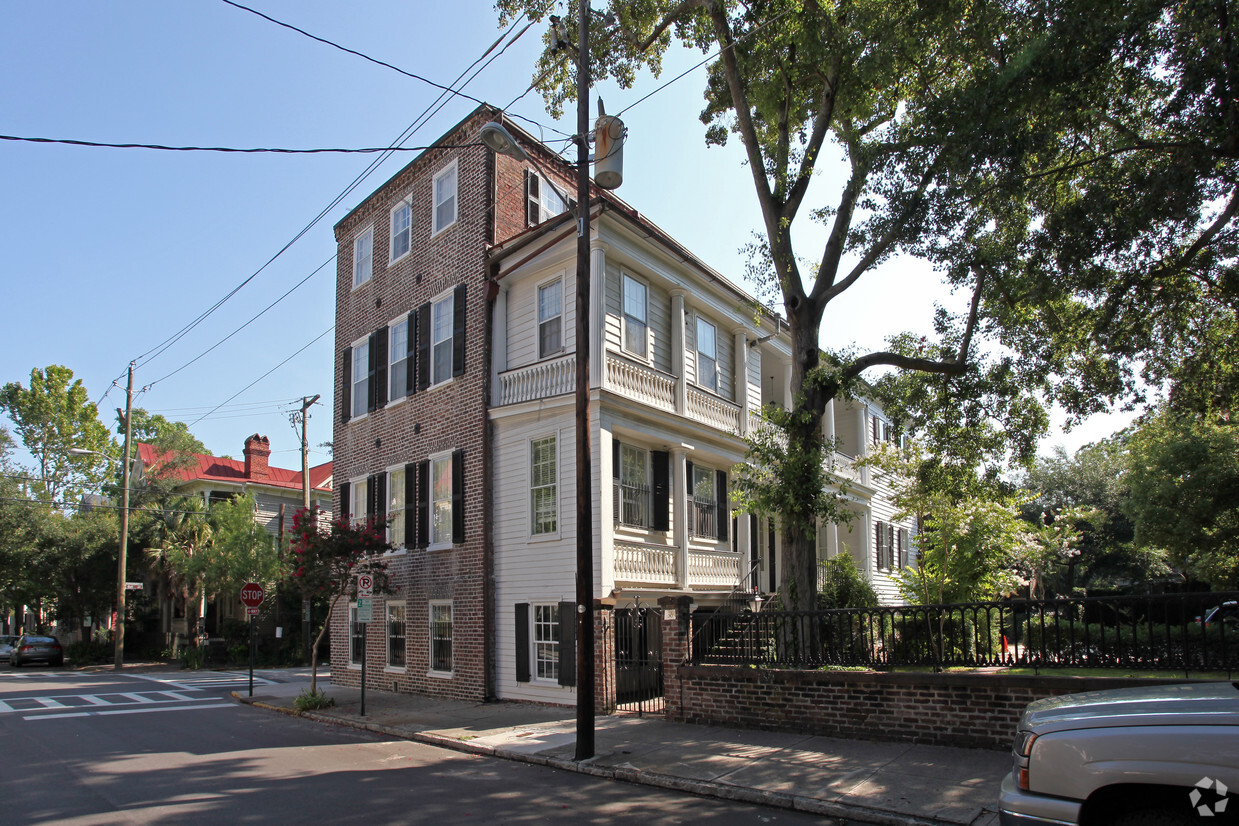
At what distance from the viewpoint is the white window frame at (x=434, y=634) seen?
55.3ft

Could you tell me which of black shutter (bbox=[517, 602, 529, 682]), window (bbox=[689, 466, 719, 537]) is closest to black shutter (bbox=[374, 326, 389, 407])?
black shutter (bbox=[517, 602, 529, 682])

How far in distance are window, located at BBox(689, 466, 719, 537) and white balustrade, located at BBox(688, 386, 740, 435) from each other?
1.13m

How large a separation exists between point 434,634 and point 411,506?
2.92 m

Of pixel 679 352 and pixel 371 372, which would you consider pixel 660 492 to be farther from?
Answer: pixel 371 372

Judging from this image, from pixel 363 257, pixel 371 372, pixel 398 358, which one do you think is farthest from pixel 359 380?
pixel 363 257

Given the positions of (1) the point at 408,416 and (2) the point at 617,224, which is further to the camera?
(1) the point at 408,416

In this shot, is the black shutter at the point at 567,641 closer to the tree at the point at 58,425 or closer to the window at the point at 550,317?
the window at the point at 550,317

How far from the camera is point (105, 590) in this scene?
3500 centimetres

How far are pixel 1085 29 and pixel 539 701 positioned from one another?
13.4 metres

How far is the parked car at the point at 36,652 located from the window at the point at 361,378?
21.5 metres

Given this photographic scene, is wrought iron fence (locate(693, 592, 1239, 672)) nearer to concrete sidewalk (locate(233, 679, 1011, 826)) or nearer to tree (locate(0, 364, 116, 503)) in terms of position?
concrete sidewalk (locate(233, 679, 1011, 826))

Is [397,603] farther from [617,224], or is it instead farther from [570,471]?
[617,224]

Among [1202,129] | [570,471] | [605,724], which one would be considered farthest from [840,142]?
[605,724]

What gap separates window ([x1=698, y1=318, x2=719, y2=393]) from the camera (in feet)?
62.8
